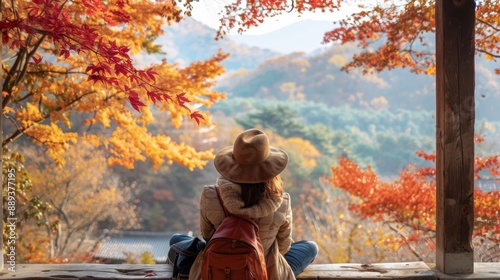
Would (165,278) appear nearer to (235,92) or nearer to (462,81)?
(462,81)

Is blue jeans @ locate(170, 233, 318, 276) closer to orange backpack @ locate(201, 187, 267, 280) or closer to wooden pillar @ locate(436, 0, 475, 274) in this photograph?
orange backpack @ locate(201, 187, 267, 280)

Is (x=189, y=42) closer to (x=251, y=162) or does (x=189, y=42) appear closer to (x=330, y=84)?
(x=330, y=84)

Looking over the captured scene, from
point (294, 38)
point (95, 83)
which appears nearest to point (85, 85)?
point (95, 83)

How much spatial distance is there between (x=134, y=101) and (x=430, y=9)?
2.68 meters

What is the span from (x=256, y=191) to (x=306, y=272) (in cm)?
74

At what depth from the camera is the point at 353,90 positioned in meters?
17.6

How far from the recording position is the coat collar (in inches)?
73.9

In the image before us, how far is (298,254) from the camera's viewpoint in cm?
237

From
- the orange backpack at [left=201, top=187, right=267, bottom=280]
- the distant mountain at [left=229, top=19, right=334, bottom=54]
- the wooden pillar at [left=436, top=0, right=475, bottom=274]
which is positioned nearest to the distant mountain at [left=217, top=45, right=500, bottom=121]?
the distant mountain at [left=229, top=19, right=334, bottom=54]

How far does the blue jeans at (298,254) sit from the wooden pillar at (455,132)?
0.64 m

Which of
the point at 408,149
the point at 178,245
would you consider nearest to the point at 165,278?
the point at 178,245

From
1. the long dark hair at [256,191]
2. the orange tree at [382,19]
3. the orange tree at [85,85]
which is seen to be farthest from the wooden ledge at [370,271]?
the orange tree at [382,19]

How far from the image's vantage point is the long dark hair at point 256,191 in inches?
75.4

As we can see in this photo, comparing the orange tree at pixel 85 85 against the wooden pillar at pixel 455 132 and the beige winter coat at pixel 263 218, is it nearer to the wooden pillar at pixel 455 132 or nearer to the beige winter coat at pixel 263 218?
the beige winter coat at pixel 263 218
